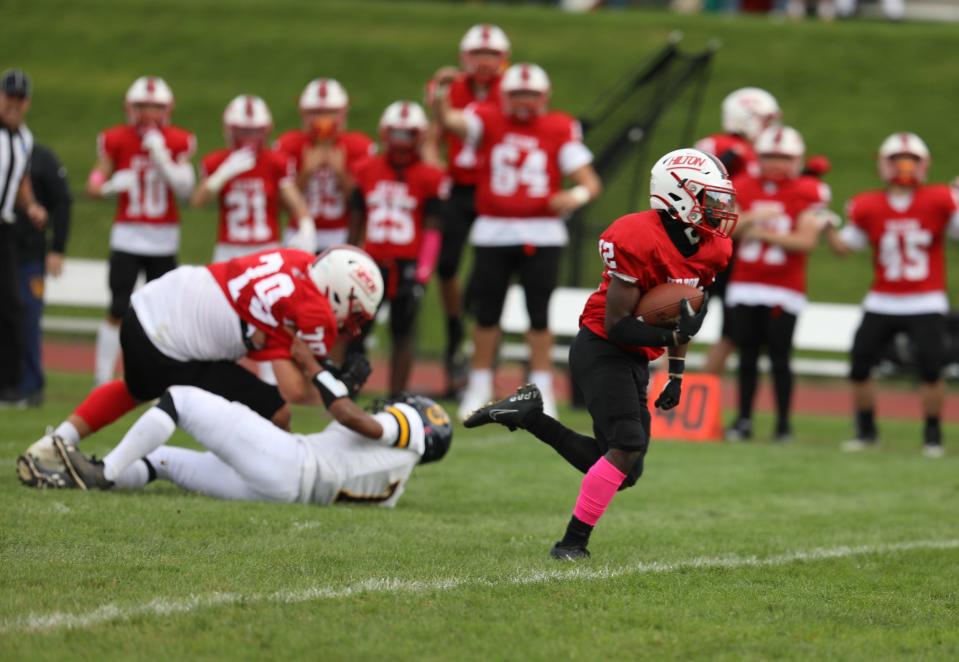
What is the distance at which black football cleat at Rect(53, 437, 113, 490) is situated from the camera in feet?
20.4

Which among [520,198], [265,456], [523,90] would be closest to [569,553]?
[265,456]

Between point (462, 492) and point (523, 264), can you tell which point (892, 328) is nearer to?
point (523, 264)

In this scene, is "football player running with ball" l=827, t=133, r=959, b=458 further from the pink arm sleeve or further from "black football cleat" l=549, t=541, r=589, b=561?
"black football cleat" l=549, t=541, r=589, b=561

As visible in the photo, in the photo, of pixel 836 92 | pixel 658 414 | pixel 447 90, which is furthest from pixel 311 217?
pixel 836 92

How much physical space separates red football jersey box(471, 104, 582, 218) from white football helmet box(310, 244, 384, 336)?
133 inches

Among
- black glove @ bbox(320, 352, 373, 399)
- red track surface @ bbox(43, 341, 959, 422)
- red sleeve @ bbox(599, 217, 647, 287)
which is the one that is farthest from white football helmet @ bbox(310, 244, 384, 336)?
red track surface @ bbox(43, 341, 959, 422)

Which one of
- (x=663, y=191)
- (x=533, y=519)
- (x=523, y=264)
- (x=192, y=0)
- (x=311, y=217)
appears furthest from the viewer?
(x=192, y=0)

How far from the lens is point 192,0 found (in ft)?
91.7

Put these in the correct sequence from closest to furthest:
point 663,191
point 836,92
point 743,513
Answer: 1. point 663,191
2. point 743,513
3. point 836,92

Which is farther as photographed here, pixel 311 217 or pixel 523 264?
pixel 311 217

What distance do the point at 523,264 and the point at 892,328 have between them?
242 centimetres

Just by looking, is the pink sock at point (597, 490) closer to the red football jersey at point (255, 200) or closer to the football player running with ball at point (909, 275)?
the football player running with ball at point (909, 275)

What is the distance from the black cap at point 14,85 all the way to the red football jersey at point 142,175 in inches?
43.2

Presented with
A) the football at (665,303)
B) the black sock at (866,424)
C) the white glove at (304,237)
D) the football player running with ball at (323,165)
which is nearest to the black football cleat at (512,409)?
the football at (665,303)
